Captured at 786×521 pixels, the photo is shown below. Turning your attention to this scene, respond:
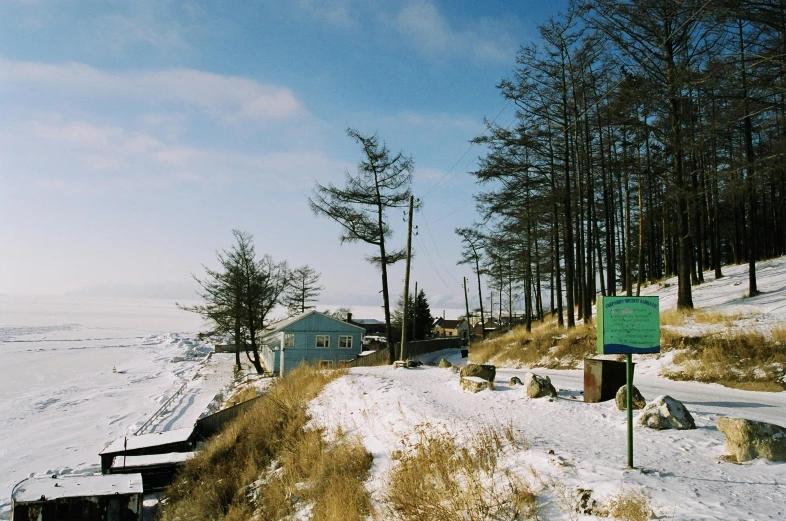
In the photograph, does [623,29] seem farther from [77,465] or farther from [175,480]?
[77,465]

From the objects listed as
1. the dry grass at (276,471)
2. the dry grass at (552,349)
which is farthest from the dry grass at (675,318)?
the dry grass at (276,471)

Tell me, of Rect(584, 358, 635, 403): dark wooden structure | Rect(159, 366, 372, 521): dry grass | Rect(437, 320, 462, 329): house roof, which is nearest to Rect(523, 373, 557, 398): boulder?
Rect(584, 358, 635, 403): dark wooden structure

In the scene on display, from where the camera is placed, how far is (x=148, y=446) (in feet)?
60.4

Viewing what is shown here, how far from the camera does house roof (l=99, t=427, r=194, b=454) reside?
18359 mm

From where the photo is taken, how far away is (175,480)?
15875mm

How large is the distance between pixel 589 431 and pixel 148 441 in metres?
16.1

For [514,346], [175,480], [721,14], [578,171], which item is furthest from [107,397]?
[721,14]

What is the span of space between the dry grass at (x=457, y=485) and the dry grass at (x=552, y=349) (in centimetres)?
1260

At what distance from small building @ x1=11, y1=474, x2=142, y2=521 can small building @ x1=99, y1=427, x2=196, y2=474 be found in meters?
5.10

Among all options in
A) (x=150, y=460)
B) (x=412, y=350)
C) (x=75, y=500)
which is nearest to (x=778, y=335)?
(x=75, y=500)

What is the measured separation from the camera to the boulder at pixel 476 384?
13.2m

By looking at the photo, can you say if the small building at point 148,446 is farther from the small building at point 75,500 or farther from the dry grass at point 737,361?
the dry grass at point 737,361

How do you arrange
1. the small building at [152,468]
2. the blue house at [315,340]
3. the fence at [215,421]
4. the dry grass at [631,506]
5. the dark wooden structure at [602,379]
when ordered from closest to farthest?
the dry grass at [631,506], the dark wooden structure at [602,379], the small building at [152,468], the fence at [215,421], the blue house at [315,340]

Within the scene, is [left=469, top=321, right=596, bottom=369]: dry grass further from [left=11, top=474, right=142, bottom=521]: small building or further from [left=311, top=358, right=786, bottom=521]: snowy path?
[left=11, top=474, right=142, bottom=521]: small building
